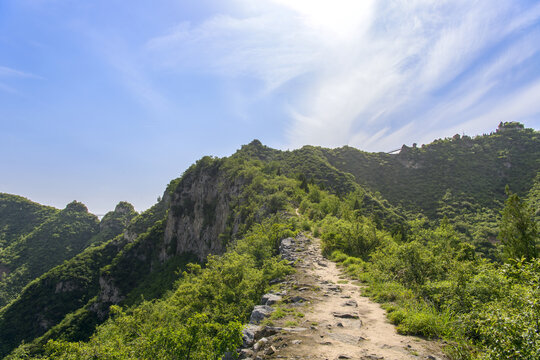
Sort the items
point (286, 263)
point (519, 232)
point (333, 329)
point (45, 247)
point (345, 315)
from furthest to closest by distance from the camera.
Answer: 1. point (45, 247)
2. point (519, 232)
3. point (286, 263)
4. point (345, 315)
5. point (333, 329)

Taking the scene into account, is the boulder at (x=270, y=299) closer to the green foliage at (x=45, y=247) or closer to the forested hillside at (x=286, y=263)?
the forested hillside at (x=286, y=263)

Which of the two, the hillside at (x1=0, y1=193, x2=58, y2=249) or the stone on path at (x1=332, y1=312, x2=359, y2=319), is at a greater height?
the hillside at (x1=0, y1=193, x2=58, y2=249)

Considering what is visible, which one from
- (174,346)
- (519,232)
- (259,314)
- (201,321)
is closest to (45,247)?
(201,321)

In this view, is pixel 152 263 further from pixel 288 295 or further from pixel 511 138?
pixel 511 138

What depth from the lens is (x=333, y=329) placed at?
7.58m

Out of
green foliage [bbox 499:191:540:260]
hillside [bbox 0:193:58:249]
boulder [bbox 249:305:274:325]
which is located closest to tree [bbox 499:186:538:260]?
green foliage [bbox 499:191:540:260]

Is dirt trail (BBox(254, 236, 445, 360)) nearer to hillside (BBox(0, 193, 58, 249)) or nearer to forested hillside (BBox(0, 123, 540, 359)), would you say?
forested hillside (BBox(0, 123, 540, 359))

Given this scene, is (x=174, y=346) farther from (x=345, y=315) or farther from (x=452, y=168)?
(x=452, y=168)

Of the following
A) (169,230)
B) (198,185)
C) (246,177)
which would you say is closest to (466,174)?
(246,177)

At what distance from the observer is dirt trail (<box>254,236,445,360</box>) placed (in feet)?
19.7

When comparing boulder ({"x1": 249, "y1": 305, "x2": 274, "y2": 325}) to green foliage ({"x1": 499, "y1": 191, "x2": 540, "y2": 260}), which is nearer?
boulder ({"x1": 249, "y1": 305, "x2": 274, "y2": 325})

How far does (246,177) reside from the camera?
55.1m

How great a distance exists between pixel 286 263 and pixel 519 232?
1840 cm

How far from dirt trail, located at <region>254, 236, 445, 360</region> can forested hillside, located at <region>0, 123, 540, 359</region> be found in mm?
693
